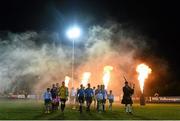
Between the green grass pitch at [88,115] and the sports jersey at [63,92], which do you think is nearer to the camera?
the green grass pitch at [88,115]

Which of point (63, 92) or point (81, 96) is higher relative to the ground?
point (63, 92)

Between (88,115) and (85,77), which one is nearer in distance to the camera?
(88,115)

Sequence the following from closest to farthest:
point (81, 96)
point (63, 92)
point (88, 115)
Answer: point (88, 115), point (63, 92), point (81, 96)

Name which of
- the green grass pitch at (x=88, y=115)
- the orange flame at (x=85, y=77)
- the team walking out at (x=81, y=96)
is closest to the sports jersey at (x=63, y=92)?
the team walking out at (x=81, y=96)

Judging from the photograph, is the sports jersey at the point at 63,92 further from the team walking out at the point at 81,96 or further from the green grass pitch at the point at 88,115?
the green grass pitch at the point at 88,115

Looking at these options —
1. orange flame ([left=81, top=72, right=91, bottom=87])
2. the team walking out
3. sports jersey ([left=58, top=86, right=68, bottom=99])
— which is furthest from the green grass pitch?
orange flame ([left=81, top=72, right=91, bottom=87])

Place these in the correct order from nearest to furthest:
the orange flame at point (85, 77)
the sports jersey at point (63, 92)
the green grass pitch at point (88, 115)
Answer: the green grass pitch at point (88, 115)
the sports jersey at point (63, 92)
the orange flame at point (85, 77)

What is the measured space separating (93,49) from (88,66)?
167 inches

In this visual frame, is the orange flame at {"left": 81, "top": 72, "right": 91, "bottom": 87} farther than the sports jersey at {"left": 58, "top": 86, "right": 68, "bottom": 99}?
Yes

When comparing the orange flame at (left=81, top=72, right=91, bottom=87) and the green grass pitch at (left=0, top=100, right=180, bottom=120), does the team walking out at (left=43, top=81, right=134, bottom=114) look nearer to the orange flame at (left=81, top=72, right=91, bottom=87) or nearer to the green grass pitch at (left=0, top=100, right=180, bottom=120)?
the green grass pitch at (left=0, top=100, right=180, bottom=120)

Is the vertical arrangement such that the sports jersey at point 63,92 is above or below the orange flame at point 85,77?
below

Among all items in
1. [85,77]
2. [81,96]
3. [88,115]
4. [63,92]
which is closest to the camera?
[88,115]

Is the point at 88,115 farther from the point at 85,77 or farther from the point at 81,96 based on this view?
the point at 85,77

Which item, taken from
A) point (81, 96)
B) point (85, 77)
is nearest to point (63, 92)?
point (81, 96)
